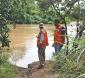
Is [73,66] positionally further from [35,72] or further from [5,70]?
[35,72]

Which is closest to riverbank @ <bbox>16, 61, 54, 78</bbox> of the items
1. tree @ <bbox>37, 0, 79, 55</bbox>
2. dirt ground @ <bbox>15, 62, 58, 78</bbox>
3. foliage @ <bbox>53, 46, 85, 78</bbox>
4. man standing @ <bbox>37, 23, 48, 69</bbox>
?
dirt ground @ <bbox>15, 62, 58, 78</bbox>

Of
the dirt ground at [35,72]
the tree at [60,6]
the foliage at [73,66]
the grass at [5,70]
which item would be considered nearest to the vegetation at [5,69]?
the grass at [5,70]

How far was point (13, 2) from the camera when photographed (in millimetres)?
13461

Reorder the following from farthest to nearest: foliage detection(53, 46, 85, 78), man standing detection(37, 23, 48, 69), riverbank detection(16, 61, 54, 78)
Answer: man standing detection(37, 23, 48, 69) < riverbank detection(16, 61, 54, 78) < foliage detection(53, 46, 85, 78)

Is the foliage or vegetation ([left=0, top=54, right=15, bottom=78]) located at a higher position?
the foliage

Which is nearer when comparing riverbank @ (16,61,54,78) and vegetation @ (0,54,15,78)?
vegetation @ (0,54,15,78)

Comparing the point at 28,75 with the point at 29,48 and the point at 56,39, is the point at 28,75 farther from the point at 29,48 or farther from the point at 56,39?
the point at 29,48

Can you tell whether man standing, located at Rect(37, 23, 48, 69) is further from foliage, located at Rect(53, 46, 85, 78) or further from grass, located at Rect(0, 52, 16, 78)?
foliage, located at Rect(53, 46, 85, 78)

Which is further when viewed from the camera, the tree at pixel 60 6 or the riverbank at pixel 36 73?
the tree at pixel 60 6

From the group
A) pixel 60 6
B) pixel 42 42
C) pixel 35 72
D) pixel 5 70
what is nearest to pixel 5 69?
pixel 5 70

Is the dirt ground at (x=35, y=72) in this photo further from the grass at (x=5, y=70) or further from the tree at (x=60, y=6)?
the tree at (x=60, y=6)

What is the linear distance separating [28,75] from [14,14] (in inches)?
109

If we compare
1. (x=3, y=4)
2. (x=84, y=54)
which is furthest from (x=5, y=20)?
(x=84, y=54)

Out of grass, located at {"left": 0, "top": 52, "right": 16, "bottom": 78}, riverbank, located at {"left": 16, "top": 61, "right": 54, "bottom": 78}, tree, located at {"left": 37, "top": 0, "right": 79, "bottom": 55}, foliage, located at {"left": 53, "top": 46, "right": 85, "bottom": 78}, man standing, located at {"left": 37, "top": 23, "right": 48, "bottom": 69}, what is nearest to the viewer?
foliage, located at {"left": 53, "top": 46, "right": 85, "bottom": 78}
